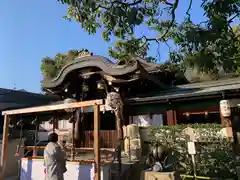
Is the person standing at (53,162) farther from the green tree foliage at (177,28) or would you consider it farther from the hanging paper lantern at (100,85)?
the hanging paper lantern at (100,85)

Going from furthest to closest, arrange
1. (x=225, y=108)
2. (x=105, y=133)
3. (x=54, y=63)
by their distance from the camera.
→ (x=54, y=63) < (x=105, y=133) < (x=225, y=108)

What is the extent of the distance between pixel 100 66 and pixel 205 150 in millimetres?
7369

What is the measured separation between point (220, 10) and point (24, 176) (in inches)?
333

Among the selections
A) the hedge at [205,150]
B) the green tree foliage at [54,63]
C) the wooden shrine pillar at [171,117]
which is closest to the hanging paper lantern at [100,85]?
the wooden shrine pillar at [171,117]

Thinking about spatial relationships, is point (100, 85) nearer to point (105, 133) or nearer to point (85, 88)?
point (85, 88)

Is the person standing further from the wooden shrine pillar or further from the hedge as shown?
the wooden shrine pillar

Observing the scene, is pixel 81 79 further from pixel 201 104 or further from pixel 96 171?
pixel 96 171

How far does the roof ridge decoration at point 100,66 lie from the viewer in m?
11.8

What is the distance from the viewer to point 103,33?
8414 millimetres

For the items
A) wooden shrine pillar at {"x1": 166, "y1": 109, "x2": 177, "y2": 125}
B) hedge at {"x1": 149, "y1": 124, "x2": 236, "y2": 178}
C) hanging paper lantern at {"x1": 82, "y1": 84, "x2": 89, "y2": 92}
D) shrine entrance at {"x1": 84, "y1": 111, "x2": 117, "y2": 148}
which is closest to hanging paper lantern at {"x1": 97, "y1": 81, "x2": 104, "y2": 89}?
hanging paper lantern at {"x1": 82, "y1": 84, "x2": 89, "y2": 92}

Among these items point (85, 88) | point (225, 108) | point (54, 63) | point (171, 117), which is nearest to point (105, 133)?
point (85, 88)

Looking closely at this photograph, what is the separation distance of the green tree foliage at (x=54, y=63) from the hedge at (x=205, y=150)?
1956 centimetres

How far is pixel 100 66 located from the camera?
1283 cm

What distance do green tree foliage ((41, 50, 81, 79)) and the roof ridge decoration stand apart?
40.9ft
